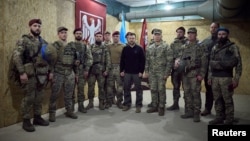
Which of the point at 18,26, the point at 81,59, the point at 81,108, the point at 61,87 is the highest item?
the point at 18,26

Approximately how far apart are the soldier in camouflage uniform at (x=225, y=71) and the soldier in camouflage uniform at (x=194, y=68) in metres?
0.21

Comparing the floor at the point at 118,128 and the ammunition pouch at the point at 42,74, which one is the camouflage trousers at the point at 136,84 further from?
the ammunition pouch at the point at 42,74

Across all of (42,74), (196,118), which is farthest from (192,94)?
(42,74)

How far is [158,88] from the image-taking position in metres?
4.27

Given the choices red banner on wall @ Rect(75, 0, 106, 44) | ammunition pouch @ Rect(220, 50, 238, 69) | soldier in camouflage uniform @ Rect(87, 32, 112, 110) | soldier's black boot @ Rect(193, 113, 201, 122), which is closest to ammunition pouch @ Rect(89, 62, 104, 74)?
soldier in camouflage uniform @ Rect(87, 32, 112, 110)

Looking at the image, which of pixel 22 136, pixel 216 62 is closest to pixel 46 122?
pixel 22 136

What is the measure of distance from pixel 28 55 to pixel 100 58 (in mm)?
1567

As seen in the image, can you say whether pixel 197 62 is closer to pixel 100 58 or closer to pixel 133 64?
pixel 133 64

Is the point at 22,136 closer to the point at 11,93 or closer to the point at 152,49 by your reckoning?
the point at 11,93

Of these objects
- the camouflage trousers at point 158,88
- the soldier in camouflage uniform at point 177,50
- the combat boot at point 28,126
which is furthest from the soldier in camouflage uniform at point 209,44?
the combat boot at point 28,126

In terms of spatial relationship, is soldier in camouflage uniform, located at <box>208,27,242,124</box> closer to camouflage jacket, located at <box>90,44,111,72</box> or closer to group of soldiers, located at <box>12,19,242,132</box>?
group of soldiers, located at <box>12,19,242,132</box>

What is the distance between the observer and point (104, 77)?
186 inches

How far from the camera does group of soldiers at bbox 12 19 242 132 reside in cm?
339

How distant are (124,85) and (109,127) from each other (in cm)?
122
